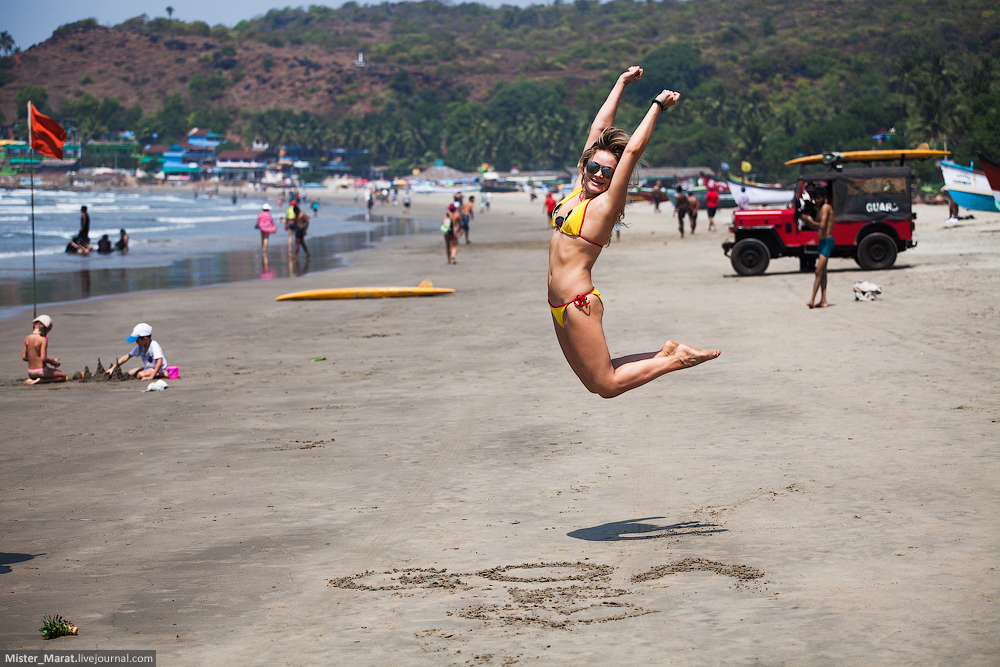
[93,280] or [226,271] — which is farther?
[226,271]

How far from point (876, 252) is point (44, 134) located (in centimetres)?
1733

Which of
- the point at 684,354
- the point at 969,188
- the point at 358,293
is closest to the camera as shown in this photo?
the point at 684,354

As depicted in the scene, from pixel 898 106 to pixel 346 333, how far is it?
99.2 meters

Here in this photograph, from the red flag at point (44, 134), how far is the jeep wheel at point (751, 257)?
14.3 metres

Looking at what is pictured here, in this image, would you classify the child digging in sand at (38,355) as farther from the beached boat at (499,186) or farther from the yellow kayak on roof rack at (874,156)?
the beached boat at (499,186)

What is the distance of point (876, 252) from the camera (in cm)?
2167

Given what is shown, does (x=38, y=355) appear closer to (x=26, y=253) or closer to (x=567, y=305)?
(x=567, y=305)

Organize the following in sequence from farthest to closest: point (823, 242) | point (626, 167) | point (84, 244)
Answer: point (84, 244), point (823, 242), point (626, 167)

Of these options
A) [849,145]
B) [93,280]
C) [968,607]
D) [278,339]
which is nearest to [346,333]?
[278,339]

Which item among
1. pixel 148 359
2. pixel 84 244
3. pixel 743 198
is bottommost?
pixel 148 359

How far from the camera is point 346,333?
15.7 meters

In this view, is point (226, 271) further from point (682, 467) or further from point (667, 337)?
point (682, 467)

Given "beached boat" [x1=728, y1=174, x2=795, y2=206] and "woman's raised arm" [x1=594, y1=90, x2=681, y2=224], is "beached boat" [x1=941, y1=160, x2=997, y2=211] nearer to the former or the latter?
"beached boat" [x1=728, y1=174, x2=795, y2=206]

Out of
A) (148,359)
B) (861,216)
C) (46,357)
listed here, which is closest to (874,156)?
(861,216)
